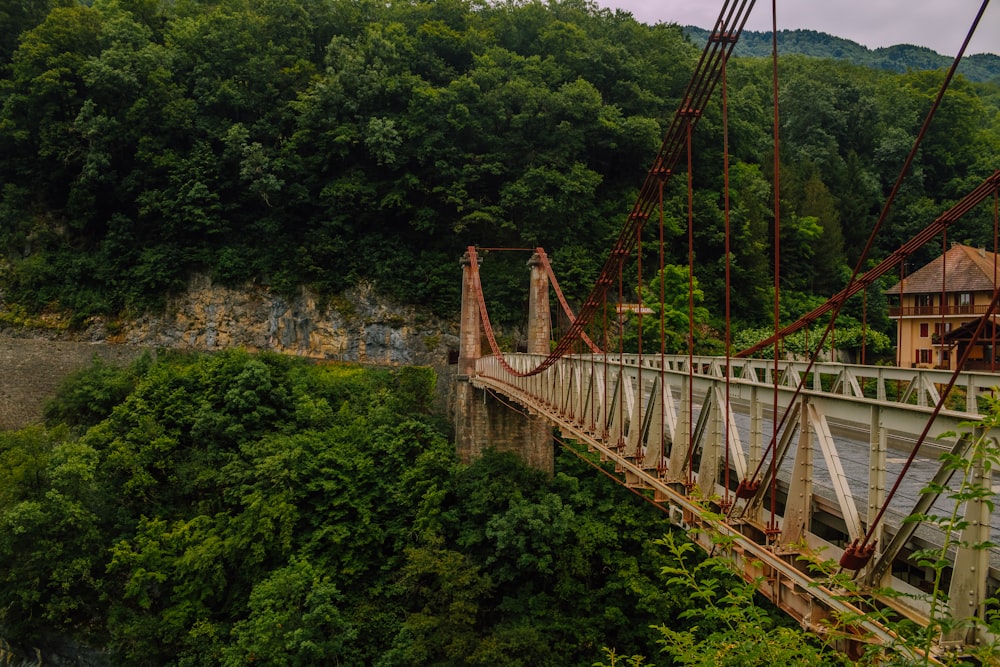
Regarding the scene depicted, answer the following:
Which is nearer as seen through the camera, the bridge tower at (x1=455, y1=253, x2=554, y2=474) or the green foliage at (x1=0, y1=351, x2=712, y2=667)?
the green foliage at (x1=0, y1=351, x2=712, y2=667)

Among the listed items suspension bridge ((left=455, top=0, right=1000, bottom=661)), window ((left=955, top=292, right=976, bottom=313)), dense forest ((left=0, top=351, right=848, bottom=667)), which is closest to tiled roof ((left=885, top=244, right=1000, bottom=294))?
window ((left=955, top=292, right=976, bottom=313))

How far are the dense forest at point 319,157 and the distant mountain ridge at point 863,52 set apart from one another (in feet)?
285

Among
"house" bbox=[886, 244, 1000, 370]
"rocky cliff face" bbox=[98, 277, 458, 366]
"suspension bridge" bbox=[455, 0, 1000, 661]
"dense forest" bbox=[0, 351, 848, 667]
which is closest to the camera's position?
"suspension bridge" bbox=[455, 0, 1000, 661]

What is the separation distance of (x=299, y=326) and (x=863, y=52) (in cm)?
13350

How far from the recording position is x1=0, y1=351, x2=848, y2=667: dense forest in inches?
459

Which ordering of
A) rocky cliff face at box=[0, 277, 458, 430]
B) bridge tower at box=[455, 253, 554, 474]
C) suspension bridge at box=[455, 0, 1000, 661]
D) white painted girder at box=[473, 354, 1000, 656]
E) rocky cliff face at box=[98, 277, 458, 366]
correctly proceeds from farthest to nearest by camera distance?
rocky cliff face at box=[98, 277, 458, 366] < rocky cliff face at box=[0, 277, 458, 430] < bridge tower at box=[455, 253, 554, 474] < white painted girder at box=[473, 354, 1000, 656] < suspension bridge at box=[455, 0, 1000, 661]

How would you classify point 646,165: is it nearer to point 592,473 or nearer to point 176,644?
point 592,473

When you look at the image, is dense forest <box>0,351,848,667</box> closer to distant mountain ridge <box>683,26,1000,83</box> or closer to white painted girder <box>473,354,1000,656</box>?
white painted girder <box>473,354,1000,656</box>

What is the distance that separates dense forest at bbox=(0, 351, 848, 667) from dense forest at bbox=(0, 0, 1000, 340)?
811 cm

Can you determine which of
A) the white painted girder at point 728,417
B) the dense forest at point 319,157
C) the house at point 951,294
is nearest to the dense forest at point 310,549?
the white painted girder at point 728,417

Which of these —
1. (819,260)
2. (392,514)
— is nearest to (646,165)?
(819,260)

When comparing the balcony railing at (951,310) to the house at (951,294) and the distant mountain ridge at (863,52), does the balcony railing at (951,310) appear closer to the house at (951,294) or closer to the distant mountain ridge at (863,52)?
the house at (951,294)

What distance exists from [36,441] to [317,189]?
38.9 feet

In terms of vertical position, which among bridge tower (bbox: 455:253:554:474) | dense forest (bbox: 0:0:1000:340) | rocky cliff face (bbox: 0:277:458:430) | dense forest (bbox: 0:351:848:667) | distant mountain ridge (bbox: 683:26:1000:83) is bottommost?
dense forest (bbox: 0:351:848:667)
